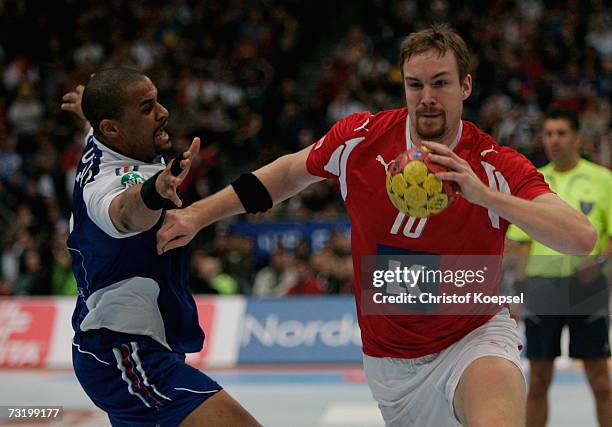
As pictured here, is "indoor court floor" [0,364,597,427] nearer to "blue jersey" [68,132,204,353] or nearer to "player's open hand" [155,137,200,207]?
"blue jersey" [68,132,204,353]

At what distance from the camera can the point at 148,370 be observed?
13.2 feet

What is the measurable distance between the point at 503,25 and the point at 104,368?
14178 mm

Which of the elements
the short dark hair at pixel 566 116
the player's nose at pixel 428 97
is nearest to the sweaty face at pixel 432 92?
the player's nose at pixel 428 97

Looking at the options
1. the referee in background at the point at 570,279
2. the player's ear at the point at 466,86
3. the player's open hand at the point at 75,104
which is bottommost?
the referee in background at the point at 570,279

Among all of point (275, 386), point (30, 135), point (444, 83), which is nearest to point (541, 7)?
point (30, 135)

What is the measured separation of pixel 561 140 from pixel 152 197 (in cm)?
395

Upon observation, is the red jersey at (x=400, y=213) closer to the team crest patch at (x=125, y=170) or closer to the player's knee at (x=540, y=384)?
the team crest patch at (x=125, y=170)

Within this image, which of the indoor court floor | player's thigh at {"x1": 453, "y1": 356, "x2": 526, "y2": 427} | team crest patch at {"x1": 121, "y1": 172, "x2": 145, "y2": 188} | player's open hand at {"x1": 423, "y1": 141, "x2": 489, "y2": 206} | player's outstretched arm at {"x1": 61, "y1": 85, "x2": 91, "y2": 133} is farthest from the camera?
the indoor court floor

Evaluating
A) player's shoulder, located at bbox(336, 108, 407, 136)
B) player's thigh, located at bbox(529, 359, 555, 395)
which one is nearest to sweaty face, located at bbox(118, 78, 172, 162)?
player's shoulder, located at bbox(336, 108, 407, 136)

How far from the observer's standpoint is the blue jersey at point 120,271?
13.1 feet

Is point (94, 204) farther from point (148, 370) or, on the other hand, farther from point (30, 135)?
point (30, 135)

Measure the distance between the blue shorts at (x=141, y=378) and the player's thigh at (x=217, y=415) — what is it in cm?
3

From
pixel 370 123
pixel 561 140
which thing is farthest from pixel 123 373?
pixel 561 140

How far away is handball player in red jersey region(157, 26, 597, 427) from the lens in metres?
3.88
